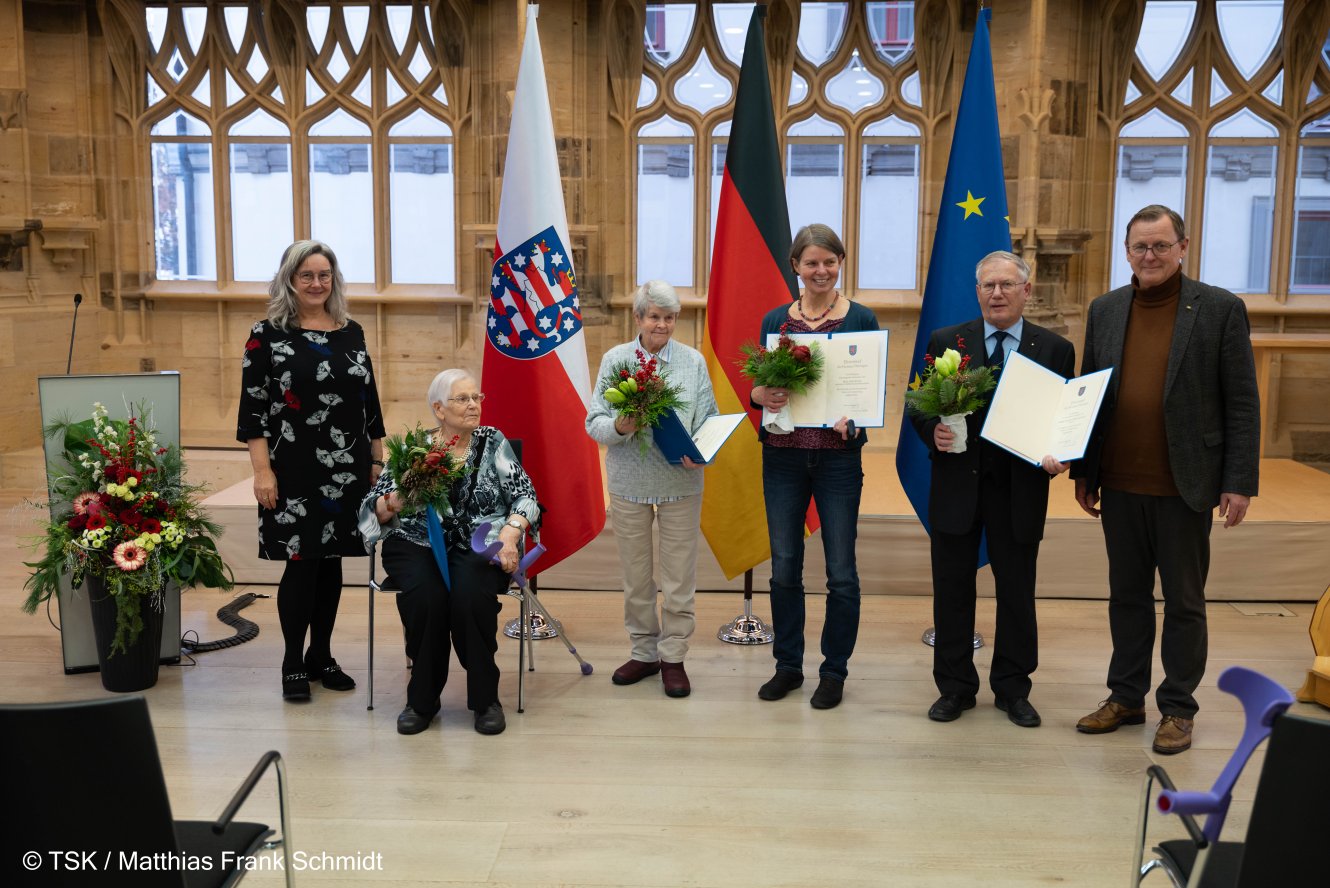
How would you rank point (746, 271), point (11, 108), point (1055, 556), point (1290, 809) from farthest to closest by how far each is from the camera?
point (11, 108) < point (1055, 556) < point (746, 271) < point (1290, 809)

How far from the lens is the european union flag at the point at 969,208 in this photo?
493 centimetres

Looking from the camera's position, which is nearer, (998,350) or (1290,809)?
(1290,809)

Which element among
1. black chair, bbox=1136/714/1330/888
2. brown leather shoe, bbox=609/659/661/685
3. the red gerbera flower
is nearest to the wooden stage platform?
brown leather shoe, bbox=609/659/661/685

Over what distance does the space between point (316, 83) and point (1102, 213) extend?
5.45 metres

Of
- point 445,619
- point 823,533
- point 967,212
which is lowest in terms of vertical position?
point 445,619

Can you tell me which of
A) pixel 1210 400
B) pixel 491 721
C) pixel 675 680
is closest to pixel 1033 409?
pixel 1210 400

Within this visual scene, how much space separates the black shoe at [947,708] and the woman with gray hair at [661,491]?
2.89 feet

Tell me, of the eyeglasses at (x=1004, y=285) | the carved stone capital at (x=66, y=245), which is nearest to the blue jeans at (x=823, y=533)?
the eyeglasses at (x=1004, y=285)

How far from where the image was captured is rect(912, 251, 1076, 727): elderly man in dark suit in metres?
3.97

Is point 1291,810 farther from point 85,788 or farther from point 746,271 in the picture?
point 746,271

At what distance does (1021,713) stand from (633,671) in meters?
1.40

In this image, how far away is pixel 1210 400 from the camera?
375 cm

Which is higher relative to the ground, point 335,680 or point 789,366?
point 789,366

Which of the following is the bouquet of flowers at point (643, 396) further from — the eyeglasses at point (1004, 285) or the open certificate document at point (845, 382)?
the eyeglasses at point (1004, 285)
